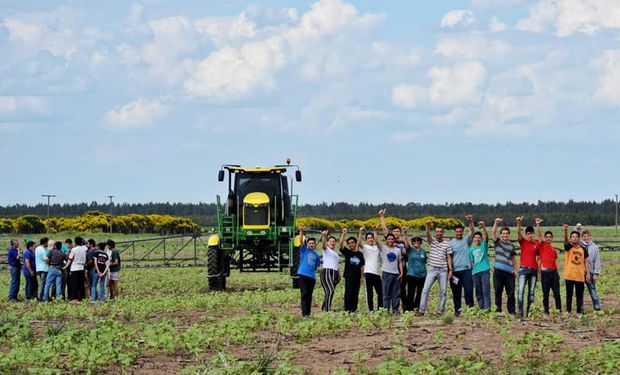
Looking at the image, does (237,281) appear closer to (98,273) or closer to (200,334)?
(98,273)

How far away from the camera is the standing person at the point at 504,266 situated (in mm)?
19922

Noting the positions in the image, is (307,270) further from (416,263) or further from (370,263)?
(416,263)

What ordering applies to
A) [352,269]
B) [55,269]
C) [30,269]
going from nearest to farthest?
1. [352,269]
2. [55,269]
3. [30,269]

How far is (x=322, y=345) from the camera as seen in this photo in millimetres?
15586

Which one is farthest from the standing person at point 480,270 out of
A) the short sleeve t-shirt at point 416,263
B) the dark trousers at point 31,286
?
the dark trousers at point 31,286

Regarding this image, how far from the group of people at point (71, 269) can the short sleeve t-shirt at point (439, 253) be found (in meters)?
9.32

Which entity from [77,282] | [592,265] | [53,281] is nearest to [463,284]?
[592,265]

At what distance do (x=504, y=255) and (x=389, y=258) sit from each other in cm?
195

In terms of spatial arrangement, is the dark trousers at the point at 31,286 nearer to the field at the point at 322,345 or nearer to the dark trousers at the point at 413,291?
the field at the point at 322,345

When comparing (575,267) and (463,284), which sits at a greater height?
(575,267)

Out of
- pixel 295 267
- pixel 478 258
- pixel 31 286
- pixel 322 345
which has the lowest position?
pixel 322 345

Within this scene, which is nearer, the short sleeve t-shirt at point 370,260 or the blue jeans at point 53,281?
the short sleeve t-shirt at point 370,260

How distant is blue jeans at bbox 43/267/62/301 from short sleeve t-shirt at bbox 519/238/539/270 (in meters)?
12.0

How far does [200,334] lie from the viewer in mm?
16438
